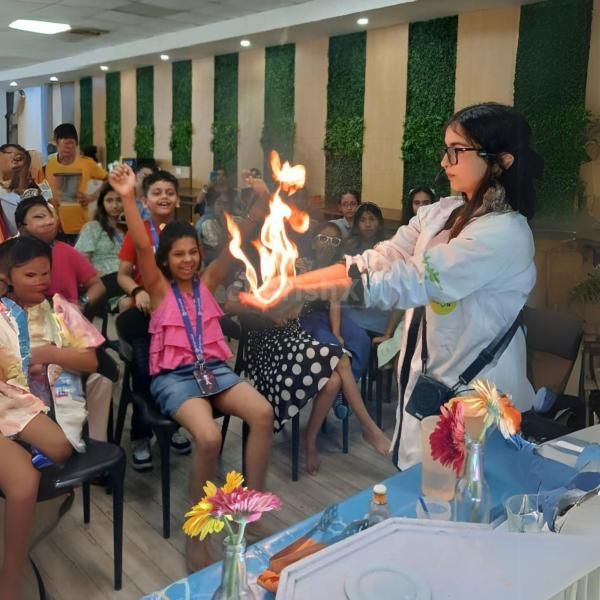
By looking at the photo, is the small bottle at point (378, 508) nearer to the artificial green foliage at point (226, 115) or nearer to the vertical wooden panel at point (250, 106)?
the vertical wooden panel at point (250, 106)

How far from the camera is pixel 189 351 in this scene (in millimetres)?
2637

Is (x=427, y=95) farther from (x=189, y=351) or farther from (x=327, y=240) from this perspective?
(x=189, y=351)

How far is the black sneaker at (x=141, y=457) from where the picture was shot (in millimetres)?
3088

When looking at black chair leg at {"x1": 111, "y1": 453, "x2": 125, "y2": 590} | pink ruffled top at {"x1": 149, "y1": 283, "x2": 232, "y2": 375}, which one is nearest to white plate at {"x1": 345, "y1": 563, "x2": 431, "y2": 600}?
black chair leg at {"x1": 111, "y1": 453, "x2": 125, "y2": 590}

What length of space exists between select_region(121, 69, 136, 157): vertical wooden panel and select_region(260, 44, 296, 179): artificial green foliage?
3.37 meters

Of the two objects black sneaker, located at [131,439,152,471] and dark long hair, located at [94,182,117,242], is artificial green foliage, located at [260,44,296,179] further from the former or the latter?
black sneaker, located at [131,439,152,471]

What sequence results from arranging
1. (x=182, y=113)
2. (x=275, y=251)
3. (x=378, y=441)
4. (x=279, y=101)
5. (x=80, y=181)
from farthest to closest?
1. (x=182, y=113)
2. (x=279, y=101)
3. (x=80, y=181)
4. (x=378, y=441)
5. (x=275, y=251)

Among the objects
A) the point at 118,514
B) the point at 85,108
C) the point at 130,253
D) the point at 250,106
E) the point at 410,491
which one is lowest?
the point at 118,514

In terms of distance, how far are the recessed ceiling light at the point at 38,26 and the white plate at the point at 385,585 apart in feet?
26.8

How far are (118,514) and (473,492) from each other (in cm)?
140

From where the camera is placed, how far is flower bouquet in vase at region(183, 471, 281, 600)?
39.7 inches

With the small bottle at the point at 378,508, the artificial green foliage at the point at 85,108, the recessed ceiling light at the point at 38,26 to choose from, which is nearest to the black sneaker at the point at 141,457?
the small bottle at the point at 378,508

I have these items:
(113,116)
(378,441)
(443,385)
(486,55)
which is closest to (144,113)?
(113,116)

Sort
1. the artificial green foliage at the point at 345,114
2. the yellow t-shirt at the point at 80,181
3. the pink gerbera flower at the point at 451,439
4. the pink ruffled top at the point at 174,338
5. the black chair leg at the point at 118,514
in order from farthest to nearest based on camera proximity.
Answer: the artificial green foliage at the point at 345,114 < the yellow t-shirt at the point at 80,181 < the pink ruffled top at the point at 174,338 < the black chair leg at the point at 118,514 < the pink gerbera flower at the point at 451,439
